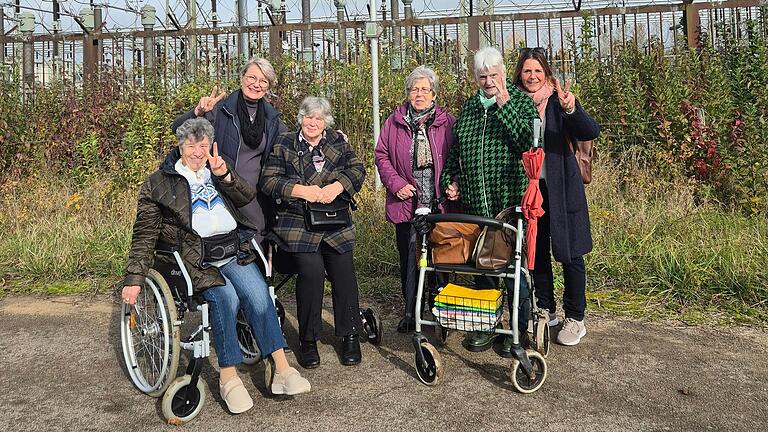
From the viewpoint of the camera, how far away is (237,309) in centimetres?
374

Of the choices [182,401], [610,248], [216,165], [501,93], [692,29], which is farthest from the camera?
[692,29]

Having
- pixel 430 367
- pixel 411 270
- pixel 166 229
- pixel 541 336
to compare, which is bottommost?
pixel 430 367

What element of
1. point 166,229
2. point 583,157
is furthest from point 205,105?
point 583,157

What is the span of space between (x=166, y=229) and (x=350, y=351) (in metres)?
1.33

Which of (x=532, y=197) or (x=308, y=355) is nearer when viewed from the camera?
(x=532, y=197)

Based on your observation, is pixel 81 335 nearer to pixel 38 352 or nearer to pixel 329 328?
pixel 38 352

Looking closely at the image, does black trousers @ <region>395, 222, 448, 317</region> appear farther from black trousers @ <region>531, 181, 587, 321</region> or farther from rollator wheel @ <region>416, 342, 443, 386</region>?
black trousers @ <region>531, 181, 587, 321</region>

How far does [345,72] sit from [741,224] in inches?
Answer: 207

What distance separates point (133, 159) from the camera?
9.03m

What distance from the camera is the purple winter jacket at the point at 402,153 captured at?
14.8ft

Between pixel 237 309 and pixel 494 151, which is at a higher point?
pixel 494 151

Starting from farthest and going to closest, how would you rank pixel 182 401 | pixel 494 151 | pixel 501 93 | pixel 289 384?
pixel 494 151 < pixel 501 93 < pixel 289 384 < pixel 182 401

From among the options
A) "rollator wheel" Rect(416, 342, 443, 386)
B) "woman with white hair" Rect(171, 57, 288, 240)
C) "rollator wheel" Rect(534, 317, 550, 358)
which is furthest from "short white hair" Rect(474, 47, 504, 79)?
"rollator wheel" Rect(416, 342, 443, 386)

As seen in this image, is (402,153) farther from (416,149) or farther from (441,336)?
(441,336)
